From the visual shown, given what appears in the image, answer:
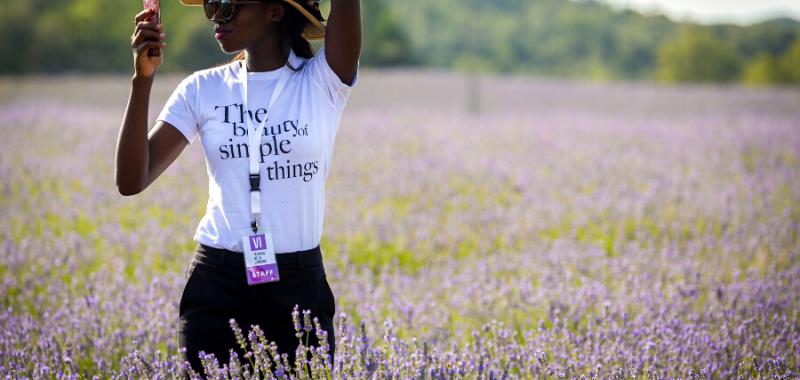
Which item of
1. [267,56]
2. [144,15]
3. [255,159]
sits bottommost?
[255,159]

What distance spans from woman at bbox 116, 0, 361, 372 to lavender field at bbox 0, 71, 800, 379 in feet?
0.57

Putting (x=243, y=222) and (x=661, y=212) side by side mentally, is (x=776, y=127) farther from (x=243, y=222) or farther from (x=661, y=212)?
(x=243, y=222)

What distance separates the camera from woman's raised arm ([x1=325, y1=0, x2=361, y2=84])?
7.49ft

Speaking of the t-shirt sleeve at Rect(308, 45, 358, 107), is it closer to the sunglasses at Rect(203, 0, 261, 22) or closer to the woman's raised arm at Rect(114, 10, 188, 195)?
the sunglasses at Rect(203, 0, 261, 22)

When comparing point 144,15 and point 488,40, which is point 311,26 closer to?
point 144,15

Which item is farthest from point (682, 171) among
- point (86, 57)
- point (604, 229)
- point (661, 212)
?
point (86, 57)

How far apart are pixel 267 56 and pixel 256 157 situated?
332mm

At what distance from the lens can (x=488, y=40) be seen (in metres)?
90.7

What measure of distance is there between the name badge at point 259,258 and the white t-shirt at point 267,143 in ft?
0.15

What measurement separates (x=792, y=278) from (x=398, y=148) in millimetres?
5671

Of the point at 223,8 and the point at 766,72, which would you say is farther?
the point at 766,72

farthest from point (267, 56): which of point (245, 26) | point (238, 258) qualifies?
point (238, 258)

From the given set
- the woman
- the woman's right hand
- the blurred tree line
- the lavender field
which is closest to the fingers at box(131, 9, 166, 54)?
the woman's right hand

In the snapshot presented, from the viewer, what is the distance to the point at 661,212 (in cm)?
613
